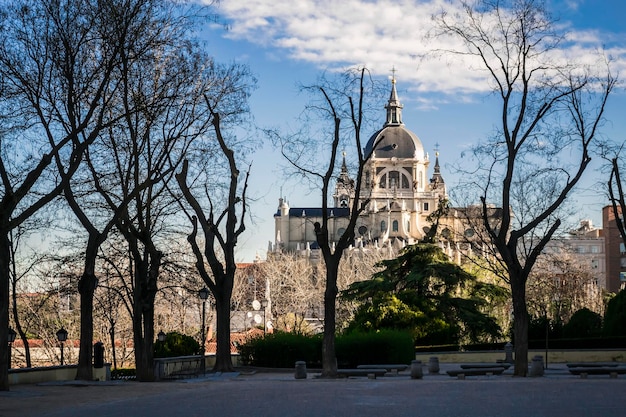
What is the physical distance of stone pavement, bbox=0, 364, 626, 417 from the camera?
46.8 ft

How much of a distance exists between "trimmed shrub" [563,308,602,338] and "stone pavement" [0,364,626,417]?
19.8 metres

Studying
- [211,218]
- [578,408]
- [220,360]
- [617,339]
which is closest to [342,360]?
[220,360]

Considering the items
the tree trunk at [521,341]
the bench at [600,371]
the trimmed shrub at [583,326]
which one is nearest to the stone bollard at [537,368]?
the tree trunk at [521,341]

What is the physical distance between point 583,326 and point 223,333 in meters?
16.7

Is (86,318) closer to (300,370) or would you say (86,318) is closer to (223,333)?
(300,370)

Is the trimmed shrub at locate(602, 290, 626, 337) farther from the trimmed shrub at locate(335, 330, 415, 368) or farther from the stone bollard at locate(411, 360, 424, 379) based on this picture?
the stone bollard at locate(411, 360, 424, 379)

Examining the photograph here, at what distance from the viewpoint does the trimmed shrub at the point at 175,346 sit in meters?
36.4

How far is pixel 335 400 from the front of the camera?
16.1 m

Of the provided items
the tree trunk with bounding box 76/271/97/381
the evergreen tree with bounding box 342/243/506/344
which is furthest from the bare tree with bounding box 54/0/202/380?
the evergreen tree with bounding box 342/243/506/344

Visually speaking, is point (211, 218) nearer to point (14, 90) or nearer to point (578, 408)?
point (14, 90)

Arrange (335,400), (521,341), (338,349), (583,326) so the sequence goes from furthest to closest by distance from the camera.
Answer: (583,326), (338,349), (521,341), (335,400)

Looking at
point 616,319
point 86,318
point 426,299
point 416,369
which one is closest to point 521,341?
point 416,369

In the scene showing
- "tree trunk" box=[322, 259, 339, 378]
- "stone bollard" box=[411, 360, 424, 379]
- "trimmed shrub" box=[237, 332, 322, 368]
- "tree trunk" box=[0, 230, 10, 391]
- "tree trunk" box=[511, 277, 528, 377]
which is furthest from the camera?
"trimmed shrub" box=[237, 332, 322, 368]

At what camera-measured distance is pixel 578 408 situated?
14.3 m
